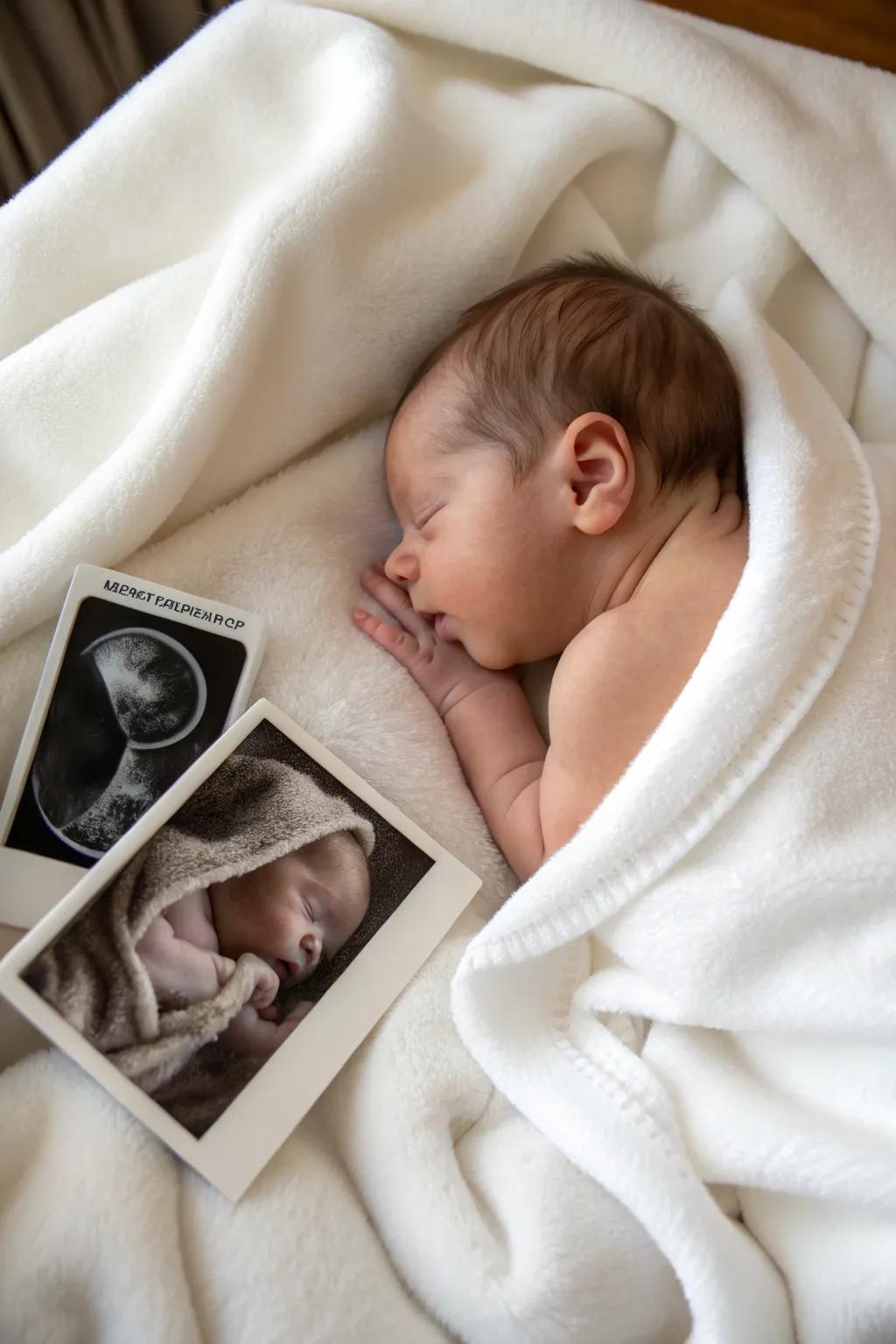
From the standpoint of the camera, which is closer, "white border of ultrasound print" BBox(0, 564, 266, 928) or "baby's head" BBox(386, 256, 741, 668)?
"white border of ultrasound print" BBox(0, 564, 266, 928)

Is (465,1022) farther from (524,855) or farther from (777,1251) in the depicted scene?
(777,1251)

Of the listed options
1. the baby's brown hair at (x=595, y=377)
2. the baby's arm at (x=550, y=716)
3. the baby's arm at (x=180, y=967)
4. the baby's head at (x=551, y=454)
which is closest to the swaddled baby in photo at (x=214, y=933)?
the baby's arm at (x=180, y=967)

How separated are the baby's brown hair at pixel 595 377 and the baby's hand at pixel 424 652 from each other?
0.18 m

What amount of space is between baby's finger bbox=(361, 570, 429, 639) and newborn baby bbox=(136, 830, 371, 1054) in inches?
9.7

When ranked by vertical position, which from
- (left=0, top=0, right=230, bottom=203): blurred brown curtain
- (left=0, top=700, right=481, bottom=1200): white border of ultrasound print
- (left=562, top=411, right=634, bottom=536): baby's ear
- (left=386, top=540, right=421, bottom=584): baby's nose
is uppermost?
(left=0, top=0, right=230, bottom=203): blurred brown curtain

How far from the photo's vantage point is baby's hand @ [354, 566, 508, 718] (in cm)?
103

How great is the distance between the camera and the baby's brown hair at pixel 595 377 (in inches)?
38.1

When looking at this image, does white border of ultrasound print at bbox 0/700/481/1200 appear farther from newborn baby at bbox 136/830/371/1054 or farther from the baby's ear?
the baby's ear

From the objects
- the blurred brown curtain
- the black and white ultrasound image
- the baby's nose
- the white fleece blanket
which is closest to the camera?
the white fleece blanket

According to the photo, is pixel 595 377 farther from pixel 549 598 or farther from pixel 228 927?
pixel 228 927

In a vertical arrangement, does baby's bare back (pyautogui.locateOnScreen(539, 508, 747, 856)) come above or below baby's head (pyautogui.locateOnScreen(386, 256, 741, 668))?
below

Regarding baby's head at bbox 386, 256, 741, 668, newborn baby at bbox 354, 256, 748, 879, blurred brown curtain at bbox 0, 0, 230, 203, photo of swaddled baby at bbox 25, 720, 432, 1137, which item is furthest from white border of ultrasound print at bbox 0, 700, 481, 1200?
blurred brown curtain at bbox 0, 0, 230, 203

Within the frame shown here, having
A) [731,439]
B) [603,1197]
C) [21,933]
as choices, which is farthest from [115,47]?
[603,1197]

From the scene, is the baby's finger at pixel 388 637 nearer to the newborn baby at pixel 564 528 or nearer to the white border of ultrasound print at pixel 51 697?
the newborn baby at pixel 564 528
